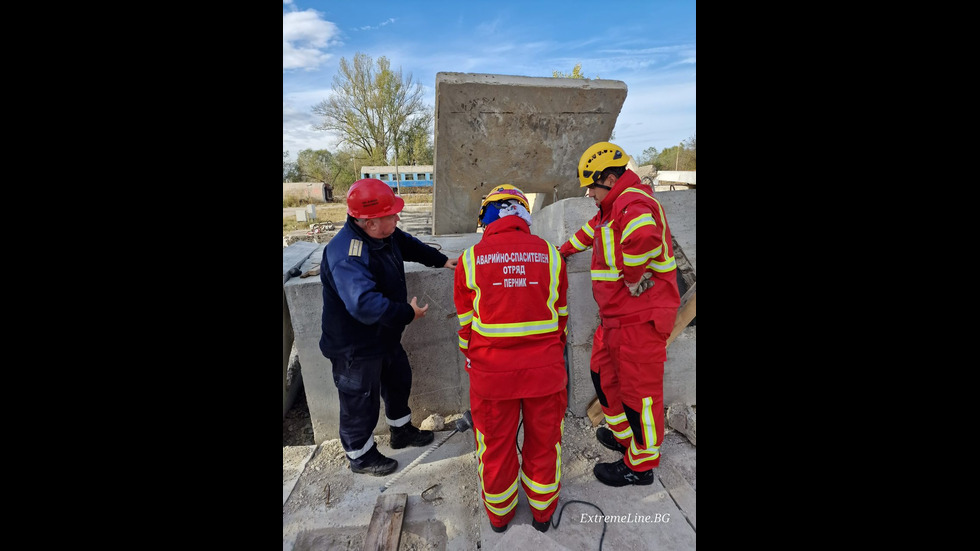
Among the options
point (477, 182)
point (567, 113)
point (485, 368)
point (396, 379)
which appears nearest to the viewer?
point (485, 368)

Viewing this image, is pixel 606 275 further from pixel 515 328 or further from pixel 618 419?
pixel 618 419

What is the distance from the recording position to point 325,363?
382 centimetres

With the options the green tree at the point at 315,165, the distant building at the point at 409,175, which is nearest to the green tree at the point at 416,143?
the distant building at the point at 409,175

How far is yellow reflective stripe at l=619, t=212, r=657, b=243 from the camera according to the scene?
2.72 meters

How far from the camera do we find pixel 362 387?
10.3ft

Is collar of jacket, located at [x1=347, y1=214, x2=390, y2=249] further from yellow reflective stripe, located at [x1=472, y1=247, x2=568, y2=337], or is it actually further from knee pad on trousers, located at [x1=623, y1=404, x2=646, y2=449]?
knee pad on trousers, located at [x1=623, y1=404, x2=646, y2=449]

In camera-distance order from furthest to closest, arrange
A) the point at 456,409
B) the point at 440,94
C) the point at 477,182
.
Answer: the point at 477,182
the point at 440,94
the point at 456,409

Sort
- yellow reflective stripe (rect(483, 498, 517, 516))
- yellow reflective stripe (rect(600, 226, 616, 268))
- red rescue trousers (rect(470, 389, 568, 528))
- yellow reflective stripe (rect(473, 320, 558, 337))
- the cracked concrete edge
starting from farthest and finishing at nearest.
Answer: the cracked concrete edge, yellow reflective stripe (rect(600, 226, 616, 268)), yellow reflective stripe (rect(483, 498, 517, 516)), red rescue trousers (rect(470, 389, 568, 528)), yellow reflective stripe (rect(473, 320, 558, 337))

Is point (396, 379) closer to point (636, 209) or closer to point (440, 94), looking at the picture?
point (636, 209)

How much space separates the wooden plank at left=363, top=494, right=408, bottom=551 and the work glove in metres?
2.22

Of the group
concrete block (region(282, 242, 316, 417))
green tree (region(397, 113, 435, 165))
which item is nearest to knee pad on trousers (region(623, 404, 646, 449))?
concrete block (region(282, 242, 316, 417))

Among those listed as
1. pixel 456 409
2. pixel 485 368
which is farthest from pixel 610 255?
pixel 456 409

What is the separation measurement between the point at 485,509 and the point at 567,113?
4.73 metres

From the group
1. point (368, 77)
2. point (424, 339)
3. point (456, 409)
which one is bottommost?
point (456, 409)
